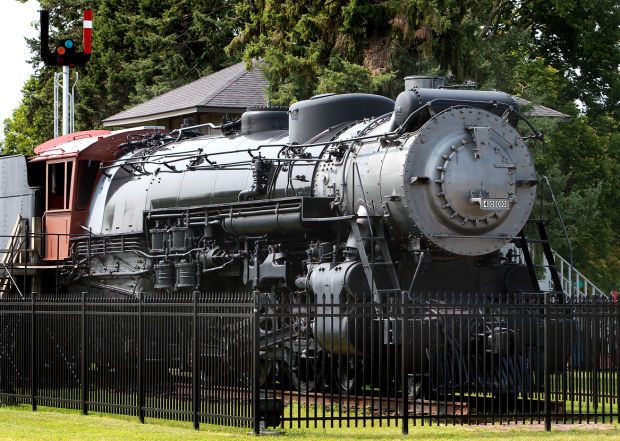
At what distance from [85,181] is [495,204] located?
376 inches

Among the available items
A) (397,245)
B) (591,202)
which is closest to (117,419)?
(397,245)

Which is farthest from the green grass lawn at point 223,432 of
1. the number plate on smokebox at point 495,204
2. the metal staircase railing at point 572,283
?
the metal staircase railing at point 572,283

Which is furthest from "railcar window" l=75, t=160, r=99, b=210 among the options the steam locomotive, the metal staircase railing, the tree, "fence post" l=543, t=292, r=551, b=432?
the tree

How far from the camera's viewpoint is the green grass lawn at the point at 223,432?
1412 centimetres

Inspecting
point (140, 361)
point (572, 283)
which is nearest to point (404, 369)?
point (140, 361)

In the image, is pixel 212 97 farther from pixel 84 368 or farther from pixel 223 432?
pixel 223 432

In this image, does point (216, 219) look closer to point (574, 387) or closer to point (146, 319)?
point (146, 319)

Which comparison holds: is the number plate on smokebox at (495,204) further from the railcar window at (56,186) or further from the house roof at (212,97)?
the house roof at (212,97)

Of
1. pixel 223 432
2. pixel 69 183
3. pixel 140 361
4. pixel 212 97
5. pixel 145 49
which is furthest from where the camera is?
pixel 145 49

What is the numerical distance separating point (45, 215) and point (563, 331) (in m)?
12.4

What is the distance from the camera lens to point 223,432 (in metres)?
14.5

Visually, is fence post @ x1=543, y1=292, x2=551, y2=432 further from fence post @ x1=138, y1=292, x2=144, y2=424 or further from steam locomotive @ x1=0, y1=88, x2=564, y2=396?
fence post @ x1=138, y1=292, x2=144, y2=424

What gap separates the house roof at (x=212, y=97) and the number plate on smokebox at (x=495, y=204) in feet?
68.1

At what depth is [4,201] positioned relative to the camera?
86.1 feet
